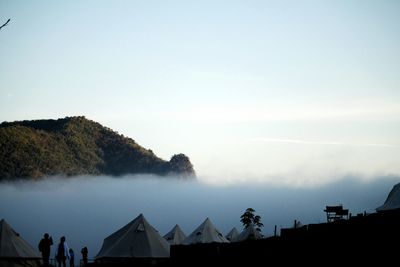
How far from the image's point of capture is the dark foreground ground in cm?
1722

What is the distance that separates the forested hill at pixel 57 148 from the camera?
15950cm

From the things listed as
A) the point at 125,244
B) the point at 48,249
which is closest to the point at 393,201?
the point at 125,244

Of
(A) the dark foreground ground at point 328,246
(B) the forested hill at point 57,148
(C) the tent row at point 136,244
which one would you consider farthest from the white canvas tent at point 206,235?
(B) the forested hill at point 57,148

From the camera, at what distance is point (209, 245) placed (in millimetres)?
24000

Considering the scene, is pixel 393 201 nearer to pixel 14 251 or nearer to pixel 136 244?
pixel 136 244

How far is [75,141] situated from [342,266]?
547 ft

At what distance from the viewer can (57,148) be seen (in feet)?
556

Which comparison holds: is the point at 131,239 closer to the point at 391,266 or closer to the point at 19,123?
the point at 391,266

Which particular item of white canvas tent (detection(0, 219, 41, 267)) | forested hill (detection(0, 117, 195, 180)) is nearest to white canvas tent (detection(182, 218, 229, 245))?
white canvas tent (detection(0, 219, 41, 267))

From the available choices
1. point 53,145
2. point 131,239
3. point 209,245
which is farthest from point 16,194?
point 209,245

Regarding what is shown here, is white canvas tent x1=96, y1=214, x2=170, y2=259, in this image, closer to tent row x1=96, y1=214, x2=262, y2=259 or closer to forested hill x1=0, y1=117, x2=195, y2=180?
tent row x1=96, y1=214, x2=262, y2=259

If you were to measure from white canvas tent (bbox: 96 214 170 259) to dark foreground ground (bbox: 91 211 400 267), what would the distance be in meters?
25.0

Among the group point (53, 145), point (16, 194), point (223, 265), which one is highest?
point (53, 145)

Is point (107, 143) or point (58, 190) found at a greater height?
point (107, 143)
